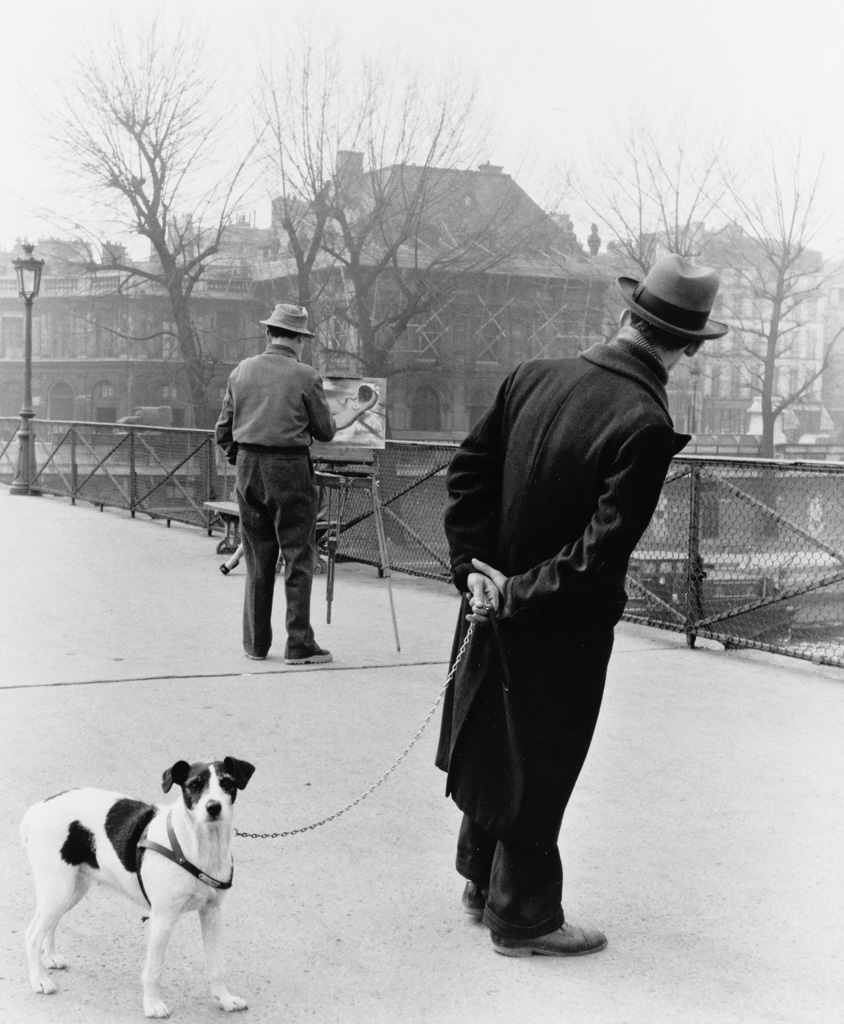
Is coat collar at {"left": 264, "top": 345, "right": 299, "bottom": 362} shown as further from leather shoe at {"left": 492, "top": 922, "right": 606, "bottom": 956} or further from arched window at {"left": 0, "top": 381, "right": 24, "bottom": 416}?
arched window at {"left": 0, "top": 381, "right": 24, "bottom": 416}

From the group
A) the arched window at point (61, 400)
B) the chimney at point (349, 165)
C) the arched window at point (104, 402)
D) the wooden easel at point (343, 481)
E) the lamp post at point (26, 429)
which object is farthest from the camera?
the arched window at point (61, 400)

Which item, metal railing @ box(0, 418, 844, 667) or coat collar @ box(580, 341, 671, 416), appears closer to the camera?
coat collar @ box(580, 341, 671, 416)

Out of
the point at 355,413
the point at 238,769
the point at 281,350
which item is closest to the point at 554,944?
the point at 238,769

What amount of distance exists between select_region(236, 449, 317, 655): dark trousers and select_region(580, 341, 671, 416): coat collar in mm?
3904

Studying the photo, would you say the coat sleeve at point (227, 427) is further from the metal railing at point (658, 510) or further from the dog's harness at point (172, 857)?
the dog's harness at point (172, 857)

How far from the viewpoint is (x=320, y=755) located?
209 inches

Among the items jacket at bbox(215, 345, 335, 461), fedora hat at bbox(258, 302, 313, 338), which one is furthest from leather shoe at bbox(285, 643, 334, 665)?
fedora hat at bbox(258, 302, 313, 338)

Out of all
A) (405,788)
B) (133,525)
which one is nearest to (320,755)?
(405,788)

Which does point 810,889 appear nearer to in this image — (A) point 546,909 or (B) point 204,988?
(A) point 546,909

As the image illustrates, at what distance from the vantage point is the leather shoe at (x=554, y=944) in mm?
3424

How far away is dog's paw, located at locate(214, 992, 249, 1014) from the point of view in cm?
304

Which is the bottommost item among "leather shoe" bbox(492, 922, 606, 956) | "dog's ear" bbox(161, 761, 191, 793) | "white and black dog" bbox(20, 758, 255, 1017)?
"leather shoe" bbox(492, 922, 606, 956)

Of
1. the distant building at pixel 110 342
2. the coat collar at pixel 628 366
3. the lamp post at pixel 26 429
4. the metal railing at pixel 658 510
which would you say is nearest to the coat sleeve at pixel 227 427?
the metal railing at pixel 658 510

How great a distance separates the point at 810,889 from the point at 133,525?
→ 40.4 ft
